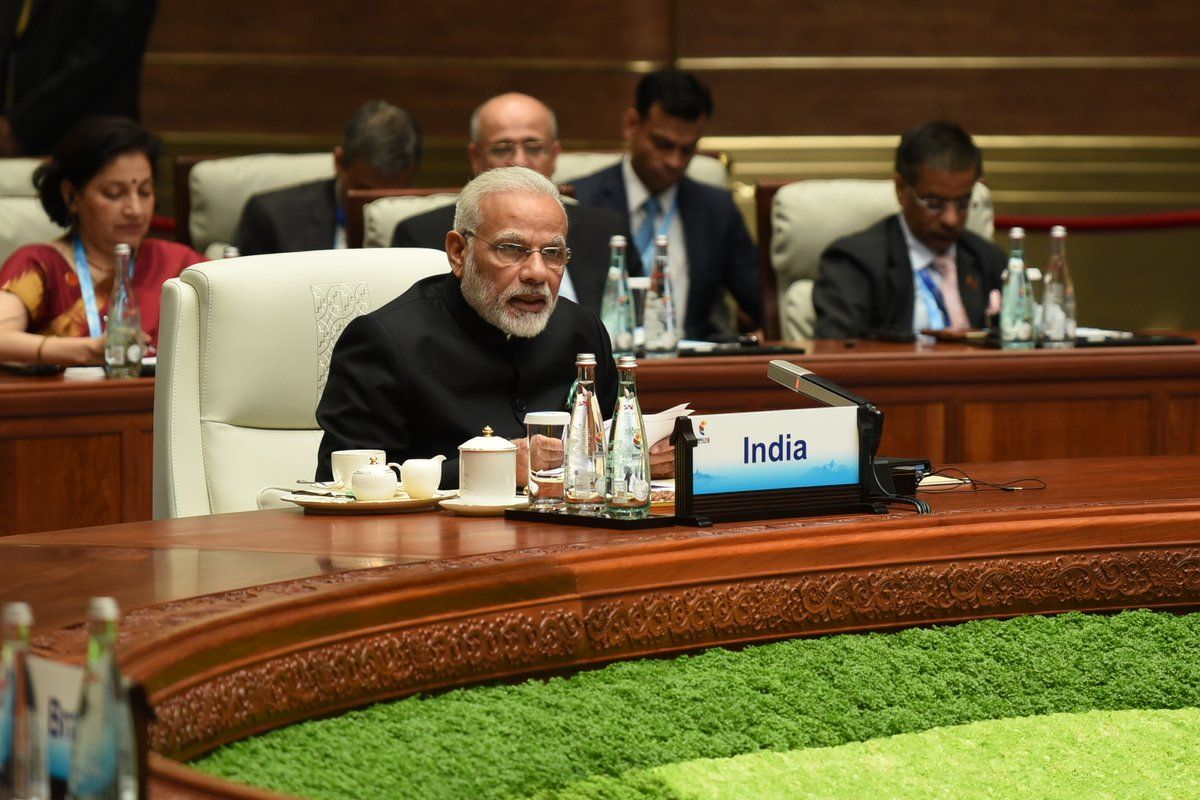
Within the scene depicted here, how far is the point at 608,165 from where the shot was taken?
16.9 feet

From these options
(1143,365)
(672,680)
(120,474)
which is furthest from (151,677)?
(1143,365)

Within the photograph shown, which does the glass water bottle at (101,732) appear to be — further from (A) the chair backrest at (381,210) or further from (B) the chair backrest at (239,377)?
(A) the chair backrest at (381,210)

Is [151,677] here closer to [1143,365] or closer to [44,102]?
[1143,365]

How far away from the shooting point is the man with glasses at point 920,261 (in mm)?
4496

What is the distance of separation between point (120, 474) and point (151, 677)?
2.12 m

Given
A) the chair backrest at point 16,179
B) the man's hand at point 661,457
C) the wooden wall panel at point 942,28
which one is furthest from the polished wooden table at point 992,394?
the wooden wall panel at point 942,28

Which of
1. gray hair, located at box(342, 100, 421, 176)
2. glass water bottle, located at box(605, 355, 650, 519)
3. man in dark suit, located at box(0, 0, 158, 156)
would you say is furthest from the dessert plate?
man in dark suit, located at box(0, 0, 158, 156)

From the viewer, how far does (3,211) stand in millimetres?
4746

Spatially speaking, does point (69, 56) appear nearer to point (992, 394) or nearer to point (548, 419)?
point (992, 394)

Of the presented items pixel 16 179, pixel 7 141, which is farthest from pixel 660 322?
pixel 7 141

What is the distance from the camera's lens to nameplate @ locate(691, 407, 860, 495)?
2105mm

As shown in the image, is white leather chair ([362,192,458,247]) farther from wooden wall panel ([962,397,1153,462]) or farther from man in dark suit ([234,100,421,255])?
wooden wall panel ([962,397,1153,462])

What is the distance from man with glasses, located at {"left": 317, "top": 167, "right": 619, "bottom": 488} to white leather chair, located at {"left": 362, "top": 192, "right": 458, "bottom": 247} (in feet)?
4.94

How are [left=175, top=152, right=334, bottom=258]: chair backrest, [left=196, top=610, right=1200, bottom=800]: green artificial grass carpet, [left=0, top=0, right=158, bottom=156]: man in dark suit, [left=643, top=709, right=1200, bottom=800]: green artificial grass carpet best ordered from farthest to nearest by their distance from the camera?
[left=0, top=0, right=158, bottom=156]: man in dark suit → [left=175, top=152, right=334, bottom=258]: chair backrest → [left=643, top=709, right=1200, bottom=800]: green artificial grass carpet → [left=196, top=610, right=1200, bottom=800]: green artificial grass carpet
